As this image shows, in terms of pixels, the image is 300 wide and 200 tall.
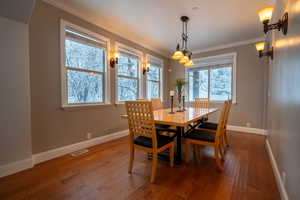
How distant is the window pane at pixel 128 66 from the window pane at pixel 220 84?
2.57m

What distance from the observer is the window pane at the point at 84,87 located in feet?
8.91

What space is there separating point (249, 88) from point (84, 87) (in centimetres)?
441

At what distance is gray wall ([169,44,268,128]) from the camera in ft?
12.7

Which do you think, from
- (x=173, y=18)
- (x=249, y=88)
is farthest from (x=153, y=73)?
(x=249, y=88)

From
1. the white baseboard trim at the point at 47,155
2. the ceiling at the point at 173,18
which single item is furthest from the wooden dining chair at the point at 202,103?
the white baseboard trim at the point at 47,155

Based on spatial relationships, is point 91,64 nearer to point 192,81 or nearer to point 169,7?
point 169,7

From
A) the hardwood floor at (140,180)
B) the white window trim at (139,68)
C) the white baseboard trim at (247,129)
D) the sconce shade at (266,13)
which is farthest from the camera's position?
the white baseboard trim at (247,129)

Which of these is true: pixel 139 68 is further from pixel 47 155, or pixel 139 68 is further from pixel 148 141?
pixel 47 155

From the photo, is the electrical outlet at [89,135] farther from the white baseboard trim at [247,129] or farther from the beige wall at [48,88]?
the white baseboard trim at [247,129]

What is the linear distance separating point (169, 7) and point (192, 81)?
3.02m

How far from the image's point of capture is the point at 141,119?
1836 mm

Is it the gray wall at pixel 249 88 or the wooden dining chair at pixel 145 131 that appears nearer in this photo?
the wooden dining chair at pixel 145 131

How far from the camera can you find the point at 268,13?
5.65ft

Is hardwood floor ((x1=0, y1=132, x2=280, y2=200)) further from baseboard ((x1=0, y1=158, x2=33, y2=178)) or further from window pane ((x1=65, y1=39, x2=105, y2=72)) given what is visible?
window pane ((x1=65, y1=39, x2=105, y2=72))
